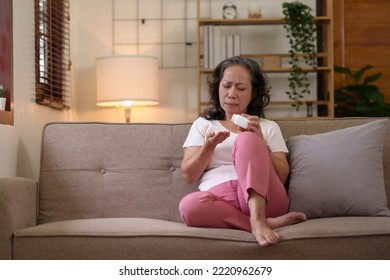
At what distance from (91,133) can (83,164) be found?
0.14 metres

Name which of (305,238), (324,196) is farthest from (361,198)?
(305,238)

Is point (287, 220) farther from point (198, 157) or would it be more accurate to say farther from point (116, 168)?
point (116, 168)

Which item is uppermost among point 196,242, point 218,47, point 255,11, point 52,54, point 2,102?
point 255,11

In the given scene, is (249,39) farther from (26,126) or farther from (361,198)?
Result: (361,198)

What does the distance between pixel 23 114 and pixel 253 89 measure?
1.15 metres

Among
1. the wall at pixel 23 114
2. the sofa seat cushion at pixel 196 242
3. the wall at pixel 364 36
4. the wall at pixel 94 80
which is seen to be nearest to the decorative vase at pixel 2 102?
the wall at pixel 23 114

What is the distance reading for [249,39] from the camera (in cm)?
455

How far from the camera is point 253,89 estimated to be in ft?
9.02

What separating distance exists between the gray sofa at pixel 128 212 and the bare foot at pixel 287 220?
45 millimetres

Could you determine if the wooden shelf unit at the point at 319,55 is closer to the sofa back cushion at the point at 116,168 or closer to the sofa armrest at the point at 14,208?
the sofa back cushion at the point at 116,168

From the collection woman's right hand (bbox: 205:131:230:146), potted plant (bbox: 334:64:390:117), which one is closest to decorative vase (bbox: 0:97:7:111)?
woman's right hand (bbox: 205:131:230:146)

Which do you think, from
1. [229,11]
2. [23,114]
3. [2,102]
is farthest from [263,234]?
[229,11]

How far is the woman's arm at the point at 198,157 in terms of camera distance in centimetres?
239

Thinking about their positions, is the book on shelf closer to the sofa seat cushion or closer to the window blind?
the window blind
